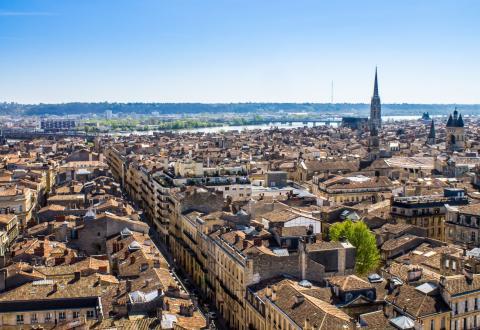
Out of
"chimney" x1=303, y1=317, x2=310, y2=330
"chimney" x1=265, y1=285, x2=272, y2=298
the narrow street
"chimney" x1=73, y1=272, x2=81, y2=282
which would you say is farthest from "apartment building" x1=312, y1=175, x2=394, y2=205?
"chimney" x1=303, y1=317, x2=310, y2=330

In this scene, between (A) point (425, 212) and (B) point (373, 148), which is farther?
(B) point (373, 148)

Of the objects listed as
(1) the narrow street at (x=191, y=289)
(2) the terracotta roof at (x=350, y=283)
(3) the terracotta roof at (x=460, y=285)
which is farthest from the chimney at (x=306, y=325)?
(3) the terracotta roof at (x=460, y=285)

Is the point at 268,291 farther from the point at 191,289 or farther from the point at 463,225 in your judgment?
the point at 463,225

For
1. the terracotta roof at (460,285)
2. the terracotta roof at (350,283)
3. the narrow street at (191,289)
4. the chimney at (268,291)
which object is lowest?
the narrow street at (191,289)

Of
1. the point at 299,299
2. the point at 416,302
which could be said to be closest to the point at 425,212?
the point at 416,302

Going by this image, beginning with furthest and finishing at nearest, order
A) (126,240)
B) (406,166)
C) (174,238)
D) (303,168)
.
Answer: (406,166) → (303,168) → (174,238) → (126,240)

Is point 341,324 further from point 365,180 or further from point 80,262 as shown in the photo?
point 365,180

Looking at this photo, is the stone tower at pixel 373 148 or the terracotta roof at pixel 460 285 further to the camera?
the stone tower at pixel 373 148

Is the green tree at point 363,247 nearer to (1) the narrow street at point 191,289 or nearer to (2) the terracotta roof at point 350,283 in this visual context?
(2) the terracotta roof at point 350,283

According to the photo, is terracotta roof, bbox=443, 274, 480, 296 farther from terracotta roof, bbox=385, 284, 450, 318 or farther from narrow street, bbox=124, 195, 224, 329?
narrow street, bbox=124, 195, 224, 329

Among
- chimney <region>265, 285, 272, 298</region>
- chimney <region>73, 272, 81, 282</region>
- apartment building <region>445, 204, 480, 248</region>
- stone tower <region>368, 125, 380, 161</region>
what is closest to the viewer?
chimney <region>265, 285, 272, 298</region>

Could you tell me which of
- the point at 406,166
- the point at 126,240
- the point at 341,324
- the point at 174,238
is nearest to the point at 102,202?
the point at 174,238
